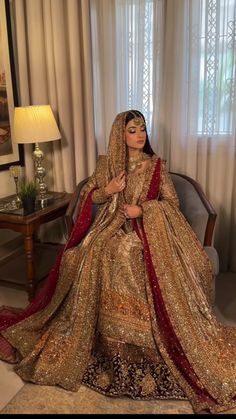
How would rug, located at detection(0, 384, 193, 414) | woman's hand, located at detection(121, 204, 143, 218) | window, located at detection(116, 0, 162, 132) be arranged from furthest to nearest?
window, located at detection(116, 0, 162, 132)
woman's hand, located at detection(121, 204, 143, 218)
rug, located at detection(0, 384, 193, 414)

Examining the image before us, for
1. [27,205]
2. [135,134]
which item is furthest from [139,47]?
[27,205]

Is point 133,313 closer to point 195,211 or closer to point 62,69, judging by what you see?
point 195,211

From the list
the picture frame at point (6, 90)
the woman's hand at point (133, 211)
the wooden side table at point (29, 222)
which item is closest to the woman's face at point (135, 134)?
the woman's hand at point (133, 211)

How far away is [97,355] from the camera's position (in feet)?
5.75

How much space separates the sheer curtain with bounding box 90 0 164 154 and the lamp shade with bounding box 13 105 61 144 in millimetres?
408

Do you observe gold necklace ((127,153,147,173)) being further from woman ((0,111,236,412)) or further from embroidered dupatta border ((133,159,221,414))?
embroidered dupatta border ((133,159,221,414))

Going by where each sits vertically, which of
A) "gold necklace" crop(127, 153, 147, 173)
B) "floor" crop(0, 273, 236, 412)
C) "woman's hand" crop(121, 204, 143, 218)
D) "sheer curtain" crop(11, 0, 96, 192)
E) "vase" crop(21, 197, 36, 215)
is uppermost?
"sheer curtain" crop(11, 0, 96, 192)

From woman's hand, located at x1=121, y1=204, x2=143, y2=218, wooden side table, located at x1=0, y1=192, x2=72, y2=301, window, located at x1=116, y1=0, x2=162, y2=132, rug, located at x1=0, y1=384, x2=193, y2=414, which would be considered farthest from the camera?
window, located at x1=116, y1=0, x2=162, y2=132

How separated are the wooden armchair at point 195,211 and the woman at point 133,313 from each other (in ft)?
0.48

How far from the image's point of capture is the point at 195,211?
83.3 inches

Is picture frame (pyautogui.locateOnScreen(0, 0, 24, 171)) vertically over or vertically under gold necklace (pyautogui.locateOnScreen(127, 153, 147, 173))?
over

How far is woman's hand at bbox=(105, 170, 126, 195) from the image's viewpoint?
6.57ft

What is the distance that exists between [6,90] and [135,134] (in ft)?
3.75

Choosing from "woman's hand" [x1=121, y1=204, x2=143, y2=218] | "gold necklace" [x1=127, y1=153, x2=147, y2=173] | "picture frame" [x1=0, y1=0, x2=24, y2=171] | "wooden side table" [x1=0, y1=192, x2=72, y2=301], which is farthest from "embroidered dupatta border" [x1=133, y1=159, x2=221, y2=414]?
"picture frame" [x1=0, y1=0, x2=24, y2=171]
